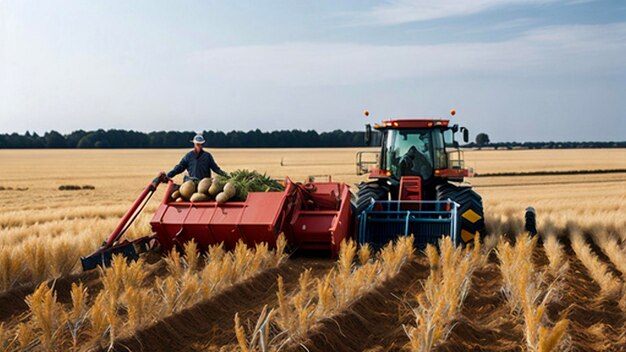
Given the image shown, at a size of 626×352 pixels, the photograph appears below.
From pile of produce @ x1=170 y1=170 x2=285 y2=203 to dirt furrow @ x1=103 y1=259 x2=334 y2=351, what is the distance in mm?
1893

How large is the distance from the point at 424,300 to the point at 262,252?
231 centimetres

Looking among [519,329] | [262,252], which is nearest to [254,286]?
[262,252]

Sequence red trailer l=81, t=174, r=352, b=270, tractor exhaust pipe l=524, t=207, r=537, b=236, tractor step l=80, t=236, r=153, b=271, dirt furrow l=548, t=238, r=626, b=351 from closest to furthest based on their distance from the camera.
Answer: dirt furrow l=548, t=238, r=626, b=351
tractor step l=80, t=236, r=153, b=271
red trailer l=81, t=174, r=352, b=270
tractor exhaust pipe l=524, t=207, r=537, b=236

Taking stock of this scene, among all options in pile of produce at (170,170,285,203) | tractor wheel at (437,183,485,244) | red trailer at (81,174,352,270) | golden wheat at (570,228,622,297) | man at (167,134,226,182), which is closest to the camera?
golden wheat at (570,228,622,297)

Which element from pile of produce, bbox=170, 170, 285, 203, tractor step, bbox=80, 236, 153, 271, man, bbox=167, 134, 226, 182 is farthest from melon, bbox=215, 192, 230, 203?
man, bbox=167, 134, 226, 182

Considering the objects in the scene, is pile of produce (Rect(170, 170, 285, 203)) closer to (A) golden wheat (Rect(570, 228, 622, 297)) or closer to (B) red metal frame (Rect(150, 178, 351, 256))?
(B) red metal frame (Rect(150, 178, 351, 256))

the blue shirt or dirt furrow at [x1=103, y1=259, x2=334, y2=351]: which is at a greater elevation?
the blue shirt

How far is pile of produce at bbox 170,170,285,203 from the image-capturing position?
9758 millimetres

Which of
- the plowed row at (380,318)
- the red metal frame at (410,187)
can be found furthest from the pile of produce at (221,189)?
the red metal frame at (410,187)

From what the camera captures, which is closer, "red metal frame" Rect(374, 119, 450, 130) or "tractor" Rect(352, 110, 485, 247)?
"tractor" Rect(352, 110, 485, 247)

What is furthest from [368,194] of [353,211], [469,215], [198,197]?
[198,197]

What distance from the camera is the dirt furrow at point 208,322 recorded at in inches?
217

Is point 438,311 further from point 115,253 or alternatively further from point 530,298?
point 115,253

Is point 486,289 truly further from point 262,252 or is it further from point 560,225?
point 560,225
